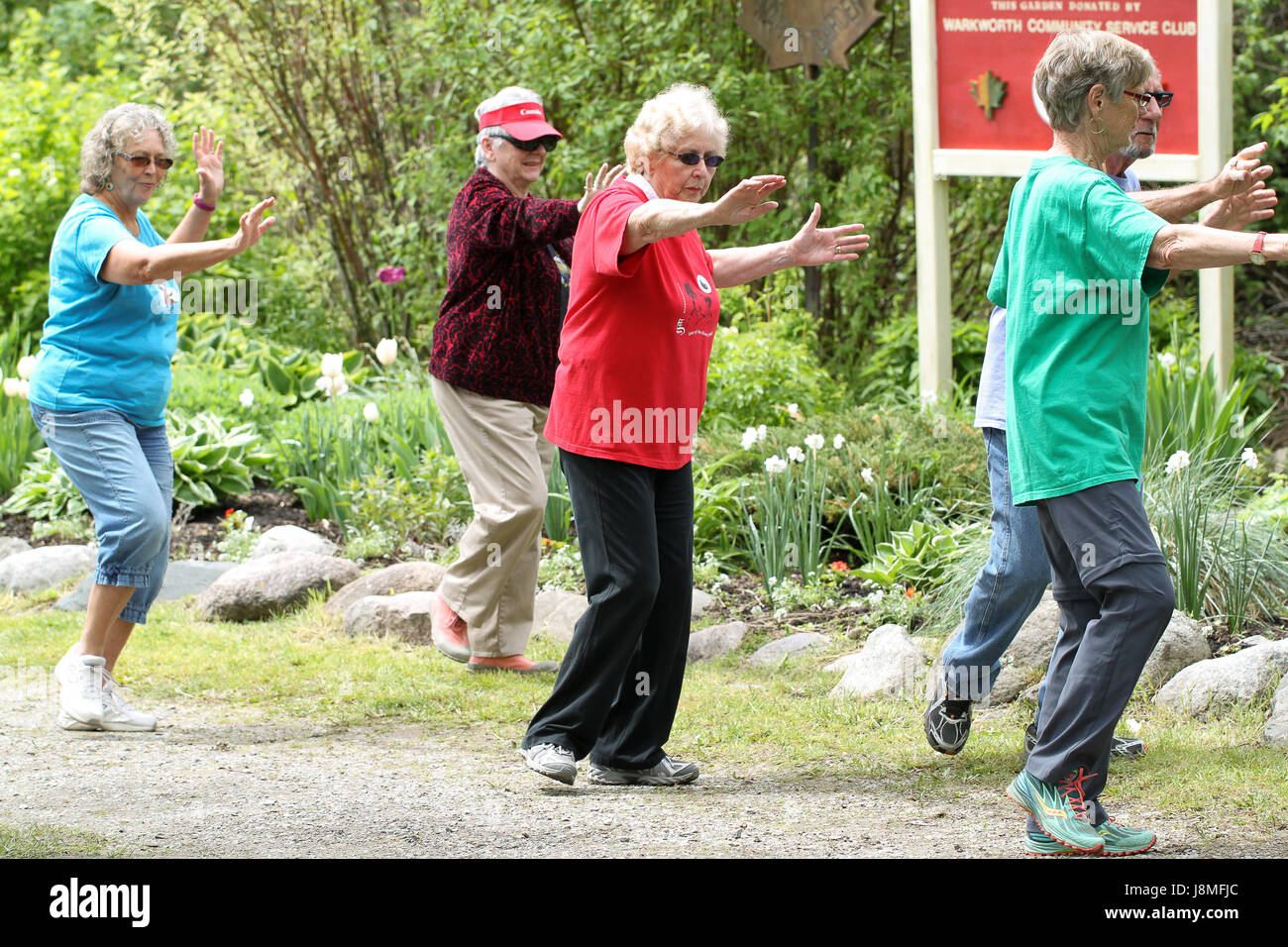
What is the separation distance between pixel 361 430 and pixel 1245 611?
15.1 ft

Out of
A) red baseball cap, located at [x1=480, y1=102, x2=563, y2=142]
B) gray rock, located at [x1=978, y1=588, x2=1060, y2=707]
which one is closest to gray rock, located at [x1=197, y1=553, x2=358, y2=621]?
red baseball cap, located at [x1=480, y1=102, x2=563, y2=142]

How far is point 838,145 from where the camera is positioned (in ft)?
29.9

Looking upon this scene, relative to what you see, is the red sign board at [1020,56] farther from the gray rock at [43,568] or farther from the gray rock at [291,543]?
the gray rock at [43,568]

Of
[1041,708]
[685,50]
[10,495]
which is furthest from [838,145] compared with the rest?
[1041,708]

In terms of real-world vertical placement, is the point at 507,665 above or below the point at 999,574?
below

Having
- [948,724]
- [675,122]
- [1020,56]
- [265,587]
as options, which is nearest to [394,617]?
[265,587]

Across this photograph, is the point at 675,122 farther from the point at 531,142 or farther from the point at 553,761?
the point at 553,761

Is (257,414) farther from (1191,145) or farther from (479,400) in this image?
(1191,145)

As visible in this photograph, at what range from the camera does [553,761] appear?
12.5ft

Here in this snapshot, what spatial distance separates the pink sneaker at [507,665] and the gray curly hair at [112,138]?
212 centimetres

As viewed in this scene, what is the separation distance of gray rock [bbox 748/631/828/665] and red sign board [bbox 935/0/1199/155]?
3.06m

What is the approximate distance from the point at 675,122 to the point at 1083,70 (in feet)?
3.30

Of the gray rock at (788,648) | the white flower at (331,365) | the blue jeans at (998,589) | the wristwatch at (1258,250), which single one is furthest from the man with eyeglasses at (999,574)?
the white flower at (331,365)

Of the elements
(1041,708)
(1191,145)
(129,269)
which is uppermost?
(1191,145)
